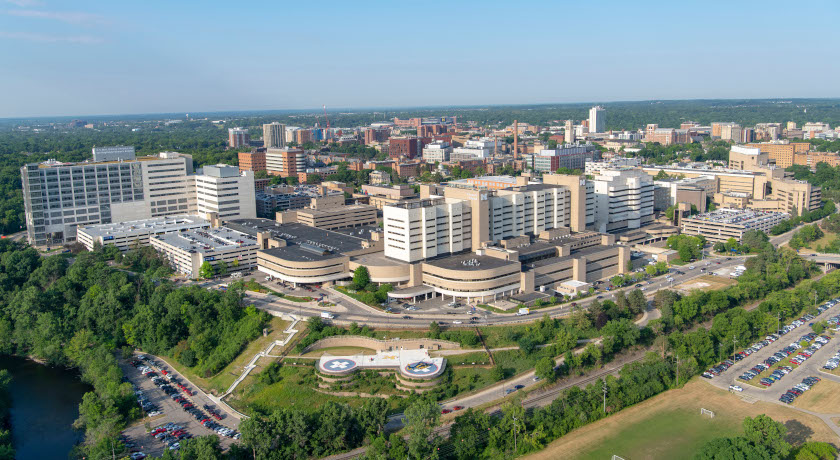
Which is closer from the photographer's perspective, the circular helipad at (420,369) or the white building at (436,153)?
the circular helipad at (420,369)

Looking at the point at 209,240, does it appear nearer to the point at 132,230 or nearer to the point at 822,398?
the point at 132,230

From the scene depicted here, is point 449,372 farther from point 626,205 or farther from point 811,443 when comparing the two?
point 626,205

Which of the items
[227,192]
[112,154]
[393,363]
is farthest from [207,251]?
[112,154]

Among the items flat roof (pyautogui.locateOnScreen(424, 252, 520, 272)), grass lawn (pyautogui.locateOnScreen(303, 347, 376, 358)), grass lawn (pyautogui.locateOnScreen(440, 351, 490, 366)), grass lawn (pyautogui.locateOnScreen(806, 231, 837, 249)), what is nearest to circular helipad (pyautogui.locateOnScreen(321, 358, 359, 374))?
grass lawn (pyautogui.locateOnScreen(303, 347, 376, 358))

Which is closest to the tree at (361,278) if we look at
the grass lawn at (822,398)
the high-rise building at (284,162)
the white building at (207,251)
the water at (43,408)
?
the white building at (207,251)

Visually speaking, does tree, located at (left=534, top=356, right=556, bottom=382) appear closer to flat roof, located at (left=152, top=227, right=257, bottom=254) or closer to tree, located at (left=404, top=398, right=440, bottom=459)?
tree, located at (left=404, top=398, right=440, bottom=459)

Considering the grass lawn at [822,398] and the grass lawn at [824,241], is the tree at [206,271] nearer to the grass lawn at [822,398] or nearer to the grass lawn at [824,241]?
the grass lawn at [822,398]
